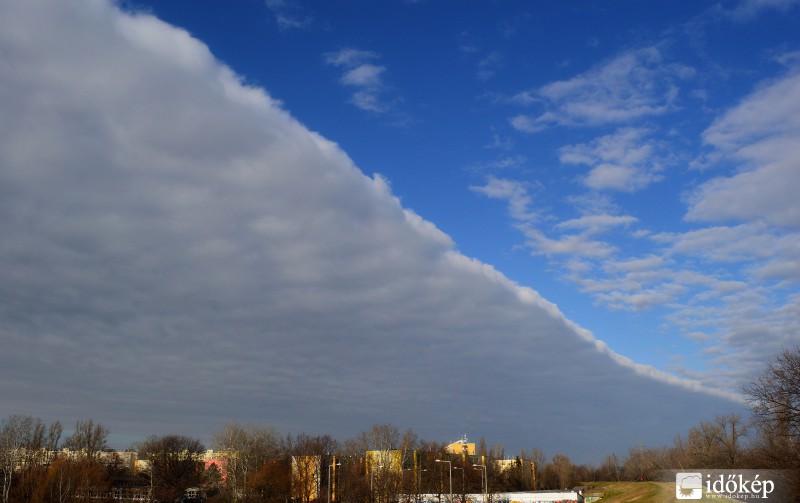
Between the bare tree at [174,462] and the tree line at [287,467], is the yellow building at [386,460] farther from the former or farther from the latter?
the bare tree at [174,462]

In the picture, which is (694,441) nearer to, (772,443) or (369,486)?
(369,486)

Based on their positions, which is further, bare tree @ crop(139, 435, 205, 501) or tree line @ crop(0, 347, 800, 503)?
bare tree @ crop(139, 435, 205, 501)

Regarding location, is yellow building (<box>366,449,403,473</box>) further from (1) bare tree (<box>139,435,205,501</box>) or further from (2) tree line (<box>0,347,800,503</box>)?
(1) bare tree (<box>139,435,205,501</box>)

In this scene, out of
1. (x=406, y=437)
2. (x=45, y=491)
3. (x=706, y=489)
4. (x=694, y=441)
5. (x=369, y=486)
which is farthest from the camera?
(x=406, y=437)

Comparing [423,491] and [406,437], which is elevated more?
[406,437]

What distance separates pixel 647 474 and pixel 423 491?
87212mm

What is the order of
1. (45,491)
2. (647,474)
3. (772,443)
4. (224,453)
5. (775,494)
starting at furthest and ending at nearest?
(647,474) → (224,453) → (45,491) → (772,443) → (775,494)

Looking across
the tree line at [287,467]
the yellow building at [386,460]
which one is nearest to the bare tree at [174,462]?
the tree line at [287,467]

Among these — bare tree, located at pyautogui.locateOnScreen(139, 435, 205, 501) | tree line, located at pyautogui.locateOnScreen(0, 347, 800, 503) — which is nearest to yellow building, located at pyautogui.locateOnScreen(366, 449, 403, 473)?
tree line, located at pyautogui.locateOnScreen(0, 347, 800, 503)

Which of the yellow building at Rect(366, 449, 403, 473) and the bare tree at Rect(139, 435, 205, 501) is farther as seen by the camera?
the bare tree at Rect(139, 435, 205, 501)

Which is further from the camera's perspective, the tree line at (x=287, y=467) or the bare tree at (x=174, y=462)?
the bare tree at (x=174, y=462)

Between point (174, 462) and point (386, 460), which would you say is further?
point (174, 462)

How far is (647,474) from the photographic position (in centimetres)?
17588

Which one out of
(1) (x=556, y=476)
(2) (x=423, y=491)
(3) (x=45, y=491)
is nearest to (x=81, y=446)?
(3) (x=45, y=491)
